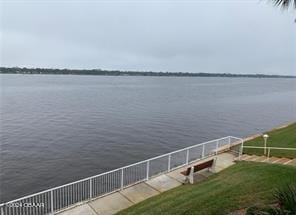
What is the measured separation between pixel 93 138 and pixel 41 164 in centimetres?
729

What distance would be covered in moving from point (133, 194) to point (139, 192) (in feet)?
0.92

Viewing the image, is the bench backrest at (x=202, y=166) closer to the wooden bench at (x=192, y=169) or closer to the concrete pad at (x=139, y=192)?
the wooden bench at (x=192, y=169)

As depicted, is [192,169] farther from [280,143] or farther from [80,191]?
[280,143]

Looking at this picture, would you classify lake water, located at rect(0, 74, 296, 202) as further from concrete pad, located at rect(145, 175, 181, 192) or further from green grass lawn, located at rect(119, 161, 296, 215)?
green grass lawn, located at rect(119, 161, 296, 215)

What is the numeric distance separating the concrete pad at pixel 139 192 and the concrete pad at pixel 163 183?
0.25 meters

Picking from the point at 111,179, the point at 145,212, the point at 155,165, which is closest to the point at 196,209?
the point at 145,212

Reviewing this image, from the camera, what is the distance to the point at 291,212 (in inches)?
230

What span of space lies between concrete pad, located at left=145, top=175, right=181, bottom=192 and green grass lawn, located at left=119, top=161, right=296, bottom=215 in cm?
54

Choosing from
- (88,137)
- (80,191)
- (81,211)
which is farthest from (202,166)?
(88,137)

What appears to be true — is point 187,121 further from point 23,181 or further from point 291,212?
point 291,212

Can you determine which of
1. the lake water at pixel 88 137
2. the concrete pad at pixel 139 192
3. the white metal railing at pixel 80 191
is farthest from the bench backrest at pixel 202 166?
the lake water at pixel 88 137

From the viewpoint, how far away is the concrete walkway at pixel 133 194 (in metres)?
9.33

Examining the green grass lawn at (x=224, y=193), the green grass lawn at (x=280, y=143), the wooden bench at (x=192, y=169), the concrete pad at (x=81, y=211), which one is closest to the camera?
the green grass lawn at (x=224, y=193)

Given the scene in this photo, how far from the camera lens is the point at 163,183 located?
1152 centimetres
